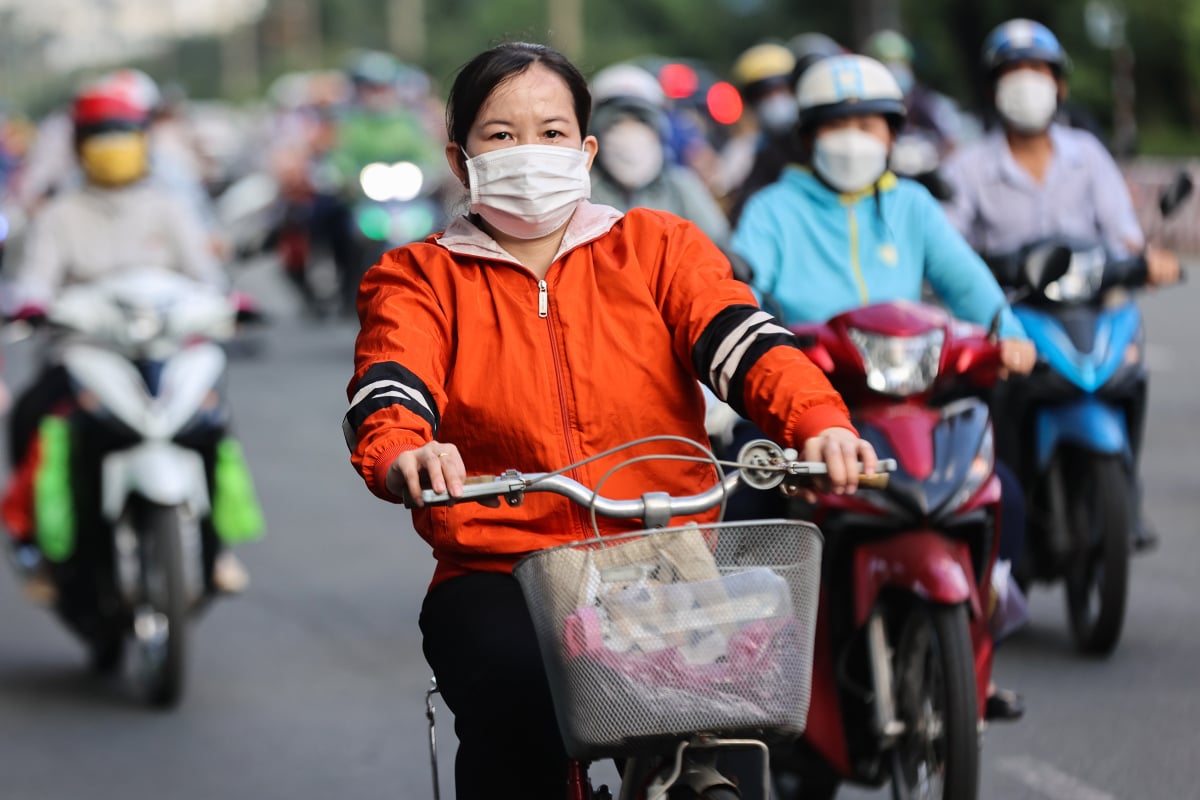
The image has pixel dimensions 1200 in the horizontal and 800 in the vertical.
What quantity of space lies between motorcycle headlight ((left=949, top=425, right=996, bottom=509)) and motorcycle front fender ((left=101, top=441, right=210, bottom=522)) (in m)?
3.12

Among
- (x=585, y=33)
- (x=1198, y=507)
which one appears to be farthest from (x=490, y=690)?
(x=585, y=33)

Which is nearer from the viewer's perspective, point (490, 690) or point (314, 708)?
point (490, 690)

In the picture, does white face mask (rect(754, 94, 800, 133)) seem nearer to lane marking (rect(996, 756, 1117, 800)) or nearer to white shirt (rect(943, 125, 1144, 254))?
white shirt (rect(943, 125, 1144, 254))

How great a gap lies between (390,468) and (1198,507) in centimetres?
741

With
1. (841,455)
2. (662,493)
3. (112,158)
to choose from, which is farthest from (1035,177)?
(662,493)

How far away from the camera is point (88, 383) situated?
7391 millimetres

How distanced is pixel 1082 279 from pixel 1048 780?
198cm

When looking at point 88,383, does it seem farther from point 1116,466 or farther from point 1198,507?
point 1198,507

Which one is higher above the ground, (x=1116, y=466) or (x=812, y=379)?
(x=812, y=379)

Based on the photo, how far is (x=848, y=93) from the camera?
5.90 meters

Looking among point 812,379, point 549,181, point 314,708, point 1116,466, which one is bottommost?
point 314,708

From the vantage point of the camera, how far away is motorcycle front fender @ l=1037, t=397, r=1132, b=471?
7090mm

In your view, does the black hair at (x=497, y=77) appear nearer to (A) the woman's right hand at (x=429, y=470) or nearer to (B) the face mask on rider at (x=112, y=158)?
(A) the woman's right hand at (x=429, y=470)

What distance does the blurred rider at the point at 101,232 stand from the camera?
7.69m
